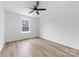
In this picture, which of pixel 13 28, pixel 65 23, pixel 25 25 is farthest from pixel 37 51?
pixel 25 25

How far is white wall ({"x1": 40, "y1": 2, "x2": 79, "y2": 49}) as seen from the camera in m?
3.50

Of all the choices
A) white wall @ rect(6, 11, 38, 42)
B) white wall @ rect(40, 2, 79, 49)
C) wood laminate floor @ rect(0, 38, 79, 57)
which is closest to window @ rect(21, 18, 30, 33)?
white wall @ rect(6, 11, 38, 42)

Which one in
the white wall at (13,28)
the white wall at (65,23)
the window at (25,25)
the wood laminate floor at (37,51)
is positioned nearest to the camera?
the wood laminate floor at (37,51)

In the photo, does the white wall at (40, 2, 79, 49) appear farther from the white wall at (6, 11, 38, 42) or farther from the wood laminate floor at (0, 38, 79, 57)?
the white wall at (6, 11, 38, 42)

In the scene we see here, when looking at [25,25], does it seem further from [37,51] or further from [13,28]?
[37,51]

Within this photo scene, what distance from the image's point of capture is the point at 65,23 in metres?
4.09

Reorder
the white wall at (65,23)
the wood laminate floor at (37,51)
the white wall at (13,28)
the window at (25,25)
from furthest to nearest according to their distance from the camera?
the window at (25,25), the white wall at (13,28), the white wall at (65,23), the wood laminate floor at (37,51)

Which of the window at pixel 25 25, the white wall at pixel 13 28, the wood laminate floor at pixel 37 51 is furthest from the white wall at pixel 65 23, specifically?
the white wall at pixel 13 28

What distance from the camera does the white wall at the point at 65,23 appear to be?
3.50 metres

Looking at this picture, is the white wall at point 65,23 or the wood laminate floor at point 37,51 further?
the white wall at point 65,23

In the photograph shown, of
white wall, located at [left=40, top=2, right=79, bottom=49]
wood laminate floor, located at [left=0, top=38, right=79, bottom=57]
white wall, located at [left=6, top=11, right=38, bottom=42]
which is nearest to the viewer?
wood laminate floor, located at [left=0, top=38, right=79, bottom=57]

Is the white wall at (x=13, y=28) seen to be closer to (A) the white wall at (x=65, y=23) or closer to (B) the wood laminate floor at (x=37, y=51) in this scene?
(B) the wood laminate floor at (x=37, y=51)

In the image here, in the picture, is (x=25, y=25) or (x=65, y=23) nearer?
(x=65, y=23)

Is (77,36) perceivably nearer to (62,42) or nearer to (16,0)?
(62,42)
